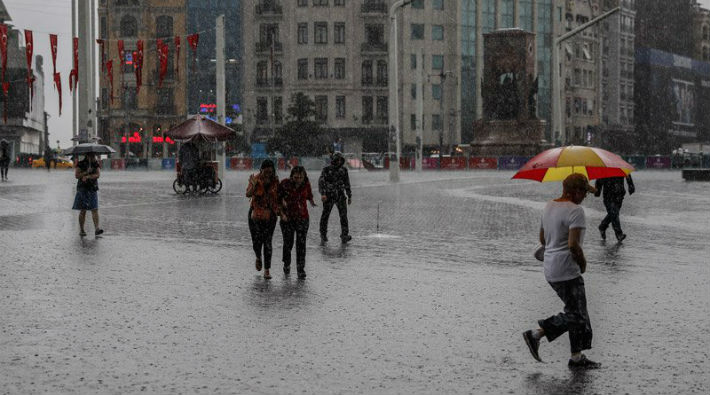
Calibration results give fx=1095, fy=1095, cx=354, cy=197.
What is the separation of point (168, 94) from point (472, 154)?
40.8 meters

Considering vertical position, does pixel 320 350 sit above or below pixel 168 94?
below

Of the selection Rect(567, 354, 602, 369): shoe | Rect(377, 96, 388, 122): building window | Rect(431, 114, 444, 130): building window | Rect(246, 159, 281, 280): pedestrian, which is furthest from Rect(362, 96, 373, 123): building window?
Rect(567, 354, 602, 369): shoe

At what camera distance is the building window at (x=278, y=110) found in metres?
94.9

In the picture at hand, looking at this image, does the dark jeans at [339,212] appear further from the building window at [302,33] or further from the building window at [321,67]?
the building window at [302,33]

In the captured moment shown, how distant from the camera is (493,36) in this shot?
5594cm

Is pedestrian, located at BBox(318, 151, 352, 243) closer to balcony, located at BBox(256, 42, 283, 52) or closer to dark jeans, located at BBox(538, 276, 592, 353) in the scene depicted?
dark jeans, located at BBox(538, 276, 592, 353)

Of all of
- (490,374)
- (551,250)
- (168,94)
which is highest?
(168,94)

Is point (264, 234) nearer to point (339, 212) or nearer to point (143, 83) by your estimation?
point (339, 212)

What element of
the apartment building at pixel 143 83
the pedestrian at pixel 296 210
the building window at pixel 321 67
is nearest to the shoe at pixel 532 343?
the pedestrian at pixel 296 210

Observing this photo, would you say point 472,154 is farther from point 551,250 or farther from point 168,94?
point 551,250

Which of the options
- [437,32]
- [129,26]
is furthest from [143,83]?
[437,32]

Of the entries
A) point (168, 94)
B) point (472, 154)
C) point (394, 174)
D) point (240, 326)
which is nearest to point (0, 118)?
point (168, 94)

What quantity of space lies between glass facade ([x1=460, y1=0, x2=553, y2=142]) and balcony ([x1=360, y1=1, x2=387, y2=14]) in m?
7.82

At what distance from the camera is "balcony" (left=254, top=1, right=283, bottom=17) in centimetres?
9571
